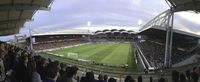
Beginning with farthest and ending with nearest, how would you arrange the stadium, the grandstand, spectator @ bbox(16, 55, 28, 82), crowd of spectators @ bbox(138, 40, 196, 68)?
1. the grandstand
2. crowd of spectators @ bbox(138, 40, 196, 68)
3. spectator @ bbox(16, 55, 28, 82)
4. the stadium

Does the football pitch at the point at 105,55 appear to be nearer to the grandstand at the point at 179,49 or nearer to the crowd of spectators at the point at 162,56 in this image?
the crowd of spectators at the point at 162,56

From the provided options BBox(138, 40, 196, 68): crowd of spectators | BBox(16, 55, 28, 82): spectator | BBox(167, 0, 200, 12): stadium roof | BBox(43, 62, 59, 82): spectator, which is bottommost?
BBox(138, 40, 196, 68): crowd of spectators

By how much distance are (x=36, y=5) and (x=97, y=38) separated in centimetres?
13516

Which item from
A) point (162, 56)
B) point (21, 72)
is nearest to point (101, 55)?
point (162, 56)

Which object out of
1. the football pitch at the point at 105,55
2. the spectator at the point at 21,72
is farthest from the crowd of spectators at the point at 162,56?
the spectator at the point at 21,72

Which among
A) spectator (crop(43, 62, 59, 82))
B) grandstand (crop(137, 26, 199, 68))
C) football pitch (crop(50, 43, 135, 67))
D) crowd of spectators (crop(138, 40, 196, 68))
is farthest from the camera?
football pitch (crop(50, 43, 135, 67))

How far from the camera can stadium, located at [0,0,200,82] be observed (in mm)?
10047

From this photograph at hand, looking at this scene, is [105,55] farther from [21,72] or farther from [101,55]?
[21,72]

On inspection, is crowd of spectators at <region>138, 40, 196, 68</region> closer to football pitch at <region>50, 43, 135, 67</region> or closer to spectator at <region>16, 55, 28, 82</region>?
football pitch at <region>50, 43, 135, 67</region>

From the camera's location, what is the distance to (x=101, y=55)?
71125 millimetres

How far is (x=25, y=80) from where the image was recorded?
1007cm

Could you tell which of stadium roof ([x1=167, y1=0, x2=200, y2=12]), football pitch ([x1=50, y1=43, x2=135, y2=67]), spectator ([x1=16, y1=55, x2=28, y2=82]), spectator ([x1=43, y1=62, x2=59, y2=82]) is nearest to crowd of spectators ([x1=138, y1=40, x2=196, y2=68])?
football pitch ([x1=50, y1=43, x2=135, y2=67])

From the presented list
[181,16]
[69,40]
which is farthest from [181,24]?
[69,40]

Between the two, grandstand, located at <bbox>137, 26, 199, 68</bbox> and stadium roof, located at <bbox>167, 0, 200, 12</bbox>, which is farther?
grandstand, located at <bbox>137, 26, 199, 68</bbox>
